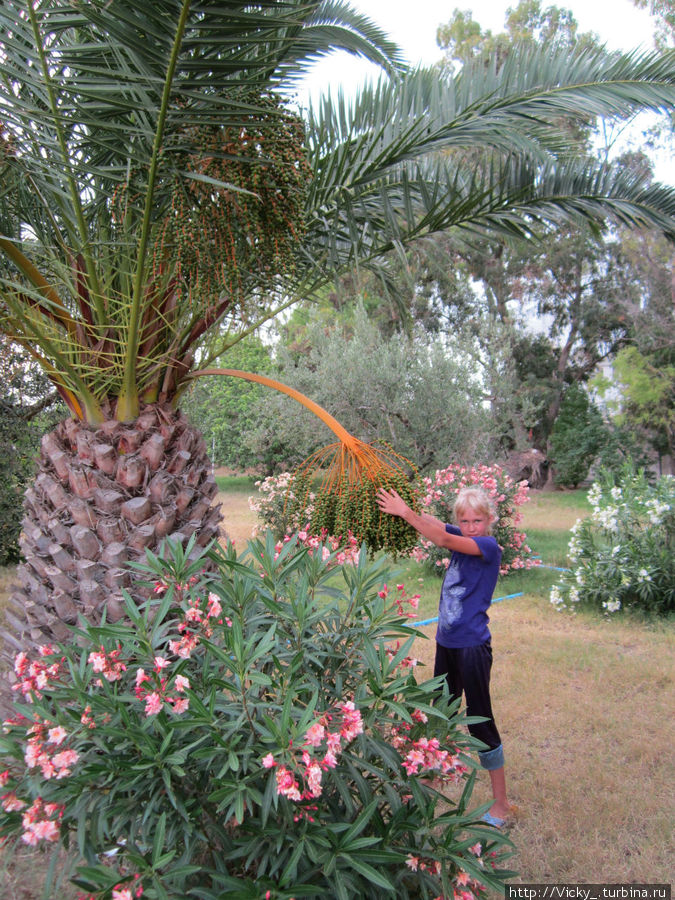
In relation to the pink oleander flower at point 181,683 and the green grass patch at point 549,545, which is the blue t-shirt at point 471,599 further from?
the green grass patch at point 549,545

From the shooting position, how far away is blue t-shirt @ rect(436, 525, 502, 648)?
308 cm

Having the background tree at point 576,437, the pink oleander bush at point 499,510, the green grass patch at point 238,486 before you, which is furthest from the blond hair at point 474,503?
the background tree at point 576,437

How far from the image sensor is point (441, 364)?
1133 cm

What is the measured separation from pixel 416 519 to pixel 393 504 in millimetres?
143

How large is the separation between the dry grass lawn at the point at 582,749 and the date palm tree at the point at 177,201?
164 cm

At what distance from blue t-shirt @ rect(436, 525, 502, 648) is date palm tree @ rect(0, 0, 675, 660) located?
1.32 m

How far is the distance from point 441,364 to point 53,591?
9163 millimetres

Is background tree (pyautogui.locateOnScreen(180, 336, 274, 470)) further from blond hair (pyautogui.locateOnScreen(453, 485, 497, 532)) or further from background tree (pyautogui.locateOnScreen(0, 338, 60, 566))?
blond hair (pyautogui.locateOnScreen(453, 485, 497, 532))

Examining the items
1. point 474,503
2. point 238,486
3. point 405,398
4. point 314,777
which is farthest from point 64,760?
point 238,486

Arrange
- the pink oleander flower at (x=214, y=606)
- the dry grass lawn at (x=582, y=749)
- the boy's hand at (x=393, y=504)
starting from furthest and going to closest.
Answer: the dry grass lawn at (x=582, y=749) < the boy's hand at (x=393, y=504) < the pink oleander flower at (x=214, y=606)

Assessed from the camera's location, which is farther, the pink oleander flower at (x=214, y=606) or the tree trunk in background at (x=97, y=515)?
the tree trunk in background at (x=97, y=515)

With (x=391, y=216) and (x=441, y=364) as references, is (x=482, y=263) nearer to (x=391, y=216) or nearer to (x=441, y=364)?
(x=441, y=364)

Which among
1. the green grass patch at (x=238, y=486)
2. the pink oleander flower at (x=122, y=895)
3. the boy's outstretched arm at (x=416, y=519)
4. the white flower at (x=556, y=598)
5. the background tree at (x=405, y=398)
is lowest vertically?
the green grass patch at (x=238, y=486)

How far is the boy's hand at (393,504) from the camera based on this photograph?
252 centimetres
